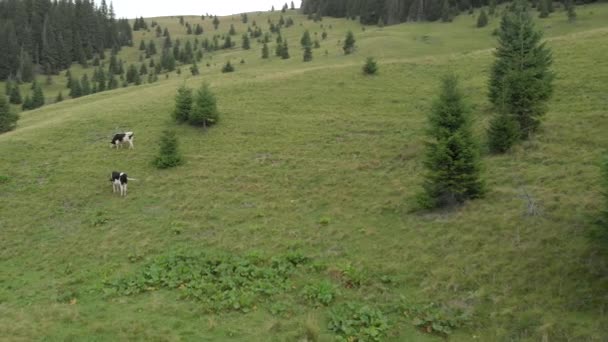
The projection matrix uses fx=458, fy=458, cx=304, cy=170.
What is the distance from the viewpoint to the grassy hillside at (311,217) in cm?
1305

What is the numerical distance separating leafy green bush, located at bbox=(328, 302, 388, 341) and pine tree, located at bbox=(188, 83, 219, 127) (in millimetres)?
26446

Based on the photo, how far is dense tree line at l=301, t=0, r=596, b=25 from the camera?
10488 cm

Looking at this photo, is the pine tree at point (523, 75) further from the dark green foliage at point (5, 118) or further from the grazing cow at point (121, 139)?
the dark green foliage at point (5, 118)

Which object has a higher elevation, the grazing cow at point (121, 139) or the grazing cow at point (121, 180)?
the grazing cow at point (121, 139)

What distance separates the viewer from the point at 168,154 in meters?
30.6

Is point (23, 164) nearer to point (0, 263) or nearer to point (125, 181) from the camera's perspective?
point (125, 181)

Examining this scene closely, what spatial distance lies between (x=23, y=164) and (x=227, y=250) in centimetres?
2070

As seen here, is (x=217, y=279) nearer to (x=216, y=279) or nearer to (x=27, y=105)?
(x=216, y=279)

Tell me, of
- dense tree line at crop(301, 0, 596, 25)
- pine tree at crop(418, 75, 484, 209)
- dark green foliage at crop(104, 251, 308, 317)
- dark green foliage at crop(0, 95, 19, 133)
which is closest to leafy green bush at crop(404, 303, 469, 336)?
dark green foliage at crop(104, 251, 308, 317)

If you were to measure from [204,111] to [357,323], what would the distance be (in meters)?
27.6

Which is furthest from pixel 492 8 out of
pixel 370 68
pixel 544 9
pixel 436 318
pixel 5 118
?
pixel 436 318

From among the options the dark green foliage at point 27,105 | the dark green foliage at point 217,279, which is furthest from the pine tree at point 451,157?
the dark green foliage at point 27,105

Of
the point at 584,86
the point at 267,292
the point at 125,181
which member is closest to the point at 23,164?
the point at 125,181

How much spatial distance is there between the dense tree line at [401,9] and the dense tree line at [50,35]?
73.9 m
